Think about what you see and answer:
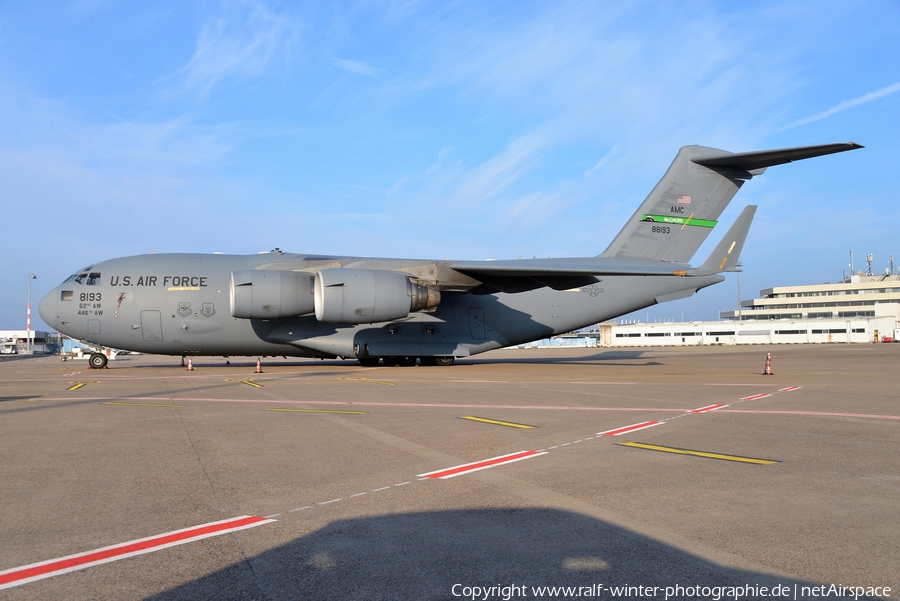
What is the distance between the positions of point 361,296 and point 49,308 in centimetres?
986

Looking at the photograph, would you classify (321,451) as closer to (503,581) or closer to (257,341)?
(503,581)

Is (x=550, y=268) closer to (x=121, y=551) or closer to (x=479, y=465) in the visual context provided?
(x=479, y=465)

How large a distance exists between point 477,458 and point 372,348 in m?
15.1

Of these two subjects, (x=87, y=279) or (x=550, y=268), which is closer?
(x=550, y=268)

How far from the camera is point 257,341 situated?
2042 cm

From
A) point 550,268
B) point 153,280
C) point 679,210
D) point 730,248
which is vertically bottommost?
point 550,268

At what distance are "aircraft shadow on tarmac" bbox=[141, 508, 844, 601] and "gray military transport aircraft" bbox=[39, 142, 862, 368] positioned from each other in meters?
15.0

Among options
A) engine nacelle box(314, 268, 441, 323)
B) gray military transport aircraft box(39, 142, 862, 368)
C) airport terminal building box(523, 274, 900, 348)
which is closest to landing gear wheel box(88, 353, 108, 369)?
gray military transport aircraft box(39, 142, 862, 368)

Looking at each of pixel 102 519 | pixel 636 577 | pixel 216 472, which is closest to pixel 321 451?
pixel 216 472

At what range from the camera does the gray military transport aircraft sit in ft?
62.1

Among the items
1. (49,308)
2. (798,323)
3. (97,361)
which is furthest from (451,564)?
(798,323)

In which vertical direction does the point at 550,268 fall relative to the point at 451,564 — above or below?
above

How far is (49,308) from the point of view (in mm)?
19719

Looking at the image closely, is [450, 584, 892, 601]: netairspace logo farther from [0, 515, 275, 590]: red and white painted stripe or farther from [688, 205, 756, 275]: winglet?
[688, 205, 756, 275]: winglet
